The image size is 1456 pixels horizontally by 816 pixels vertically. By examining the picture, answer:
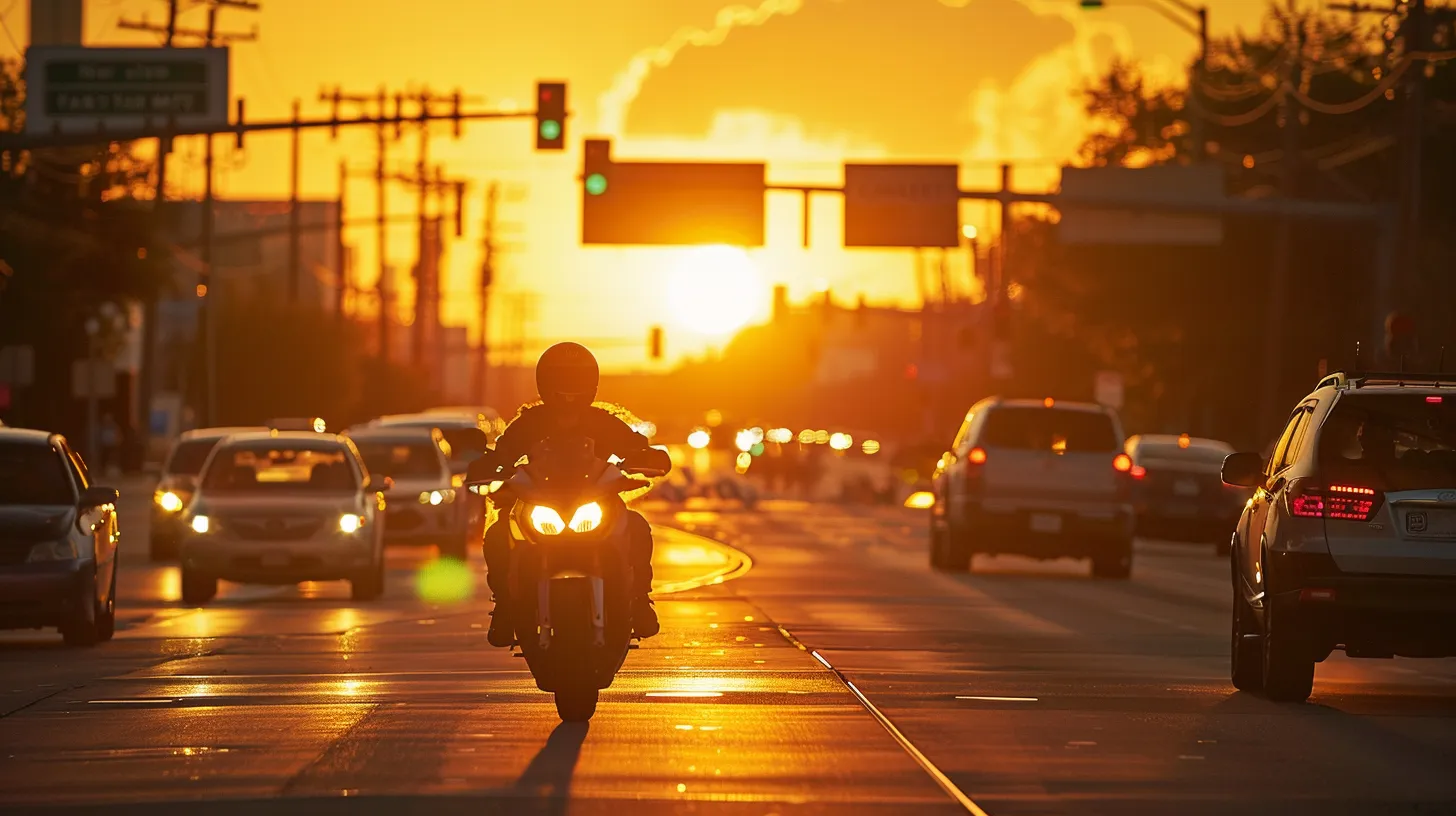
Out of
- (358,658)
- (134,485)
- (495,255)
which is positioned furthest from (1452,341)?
(495,255)

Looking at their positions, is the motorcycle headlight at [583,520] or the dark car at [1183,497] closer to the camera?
the motorcycle headlight at [583,520]

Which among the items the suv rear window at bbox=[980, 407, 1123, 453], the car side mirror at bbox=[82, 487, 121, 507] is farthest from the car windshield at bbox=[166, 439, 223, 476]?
the car side mirror at bbox=[82, 487, 121, 507]

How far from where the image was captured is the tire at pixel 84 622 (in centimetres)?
1867

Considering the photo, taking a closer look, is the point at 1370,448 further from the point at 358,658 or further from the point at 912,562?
the point at 912,562

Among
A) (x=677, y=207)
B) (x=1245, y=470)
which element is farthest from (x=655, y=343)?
(x=1245, y=470)

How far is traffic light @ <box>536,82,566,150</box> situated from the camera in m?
36.6

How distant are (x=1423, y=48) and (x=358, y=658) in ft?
83.5

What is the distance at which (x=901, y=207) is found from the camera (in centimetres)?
5466

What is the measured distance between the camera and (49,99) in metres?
45.3

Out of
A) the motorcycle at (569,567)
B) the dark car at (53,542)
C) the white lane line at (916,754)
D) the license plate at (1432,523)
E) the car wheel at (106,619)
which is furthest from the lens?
the car wheel at (106,619)

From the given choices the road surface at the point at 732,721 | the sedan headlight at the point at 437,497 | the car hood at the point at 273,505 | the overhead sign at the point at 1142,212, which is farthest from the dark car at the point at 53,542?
the overhead sign at the point at 1142,212

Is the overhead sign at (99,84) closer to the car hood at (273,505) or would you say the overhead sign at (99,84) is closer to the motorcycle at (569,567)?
the car hood at (273,505)

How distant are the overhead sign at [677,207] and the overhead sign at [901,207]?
7.50ft

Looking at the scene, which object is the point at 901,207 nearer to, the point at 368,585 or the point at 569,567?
the point at 368,585
